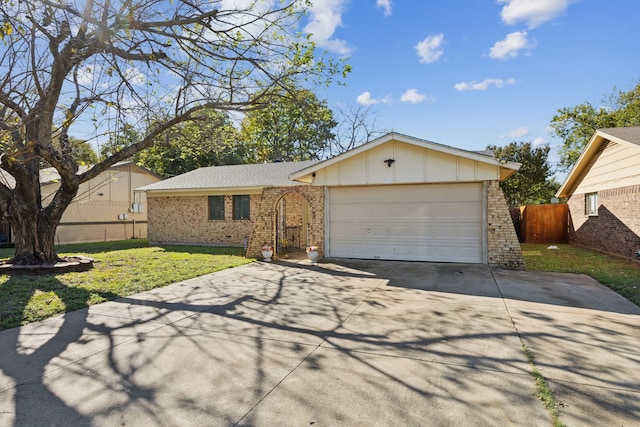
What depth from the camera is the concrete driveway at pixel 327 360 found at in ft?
8.98

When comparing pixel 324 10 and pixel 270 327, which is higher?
pixel 324 10

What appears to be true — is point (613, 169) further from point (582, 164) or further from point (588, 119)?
point (588, 119)

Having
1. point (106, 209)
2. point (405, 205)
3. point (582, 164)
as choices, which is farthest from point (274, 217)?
point (106, 209)

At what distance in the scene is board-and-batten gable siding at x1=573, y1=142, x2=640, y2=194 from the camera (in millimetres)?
10320

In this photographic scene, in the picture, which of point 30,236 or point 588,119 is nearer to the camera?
point 30,236

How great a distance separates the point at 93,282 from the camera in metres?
7.71

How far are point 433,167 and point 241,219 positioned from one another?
8.89 m

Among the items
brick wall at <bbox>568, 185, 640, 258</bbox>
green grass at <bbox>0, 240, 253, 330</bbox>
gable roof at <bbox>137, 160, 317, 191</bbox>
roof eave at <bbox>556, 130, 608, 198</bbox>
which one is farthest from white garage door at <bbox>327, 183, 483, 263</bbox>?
roof eave at <bbox>556, 130, 608, 198</bbox>

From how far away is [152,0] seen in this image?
21.7 ft

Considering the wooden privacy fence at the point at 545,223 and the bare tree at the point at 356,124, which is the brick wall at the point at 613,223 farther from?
the bare tree at the point at 356,124

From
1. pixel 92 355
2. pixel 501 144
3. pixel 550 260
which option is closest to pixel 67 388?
pixel 92 355

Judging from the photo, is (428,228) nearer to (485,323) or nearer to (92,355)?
(485,323)

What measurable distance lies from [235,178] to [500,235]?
37.8 feet

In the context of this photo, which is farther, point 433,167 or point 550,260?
point 550,260
